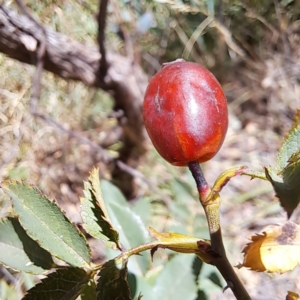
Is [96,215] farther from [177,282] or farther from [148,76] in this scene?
[148,76]

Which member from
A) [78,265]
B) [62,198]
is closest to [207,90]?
[78,265]

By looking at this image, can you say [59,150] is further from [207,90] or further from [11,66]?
[207,90]

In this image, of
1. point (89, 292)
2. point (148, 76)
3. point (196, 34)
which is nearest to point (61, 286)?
point (89, 292)

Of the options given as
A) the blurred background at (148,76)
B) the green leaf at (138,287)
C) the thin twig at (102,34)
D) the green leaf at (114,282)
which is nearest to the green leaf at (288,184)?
the green leaf at (114,282)

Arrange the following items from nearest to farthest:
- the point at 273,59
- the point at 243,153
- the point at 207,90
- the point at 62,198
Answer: the point at 207,90 < the point at 62,198 < the point at 243,153 < the point at 273,59

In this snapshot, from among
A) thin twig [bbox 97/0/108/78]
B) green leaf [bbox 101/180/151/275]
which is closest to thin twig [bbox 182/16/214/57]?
thin twig [bbox 97/0/108/78]
